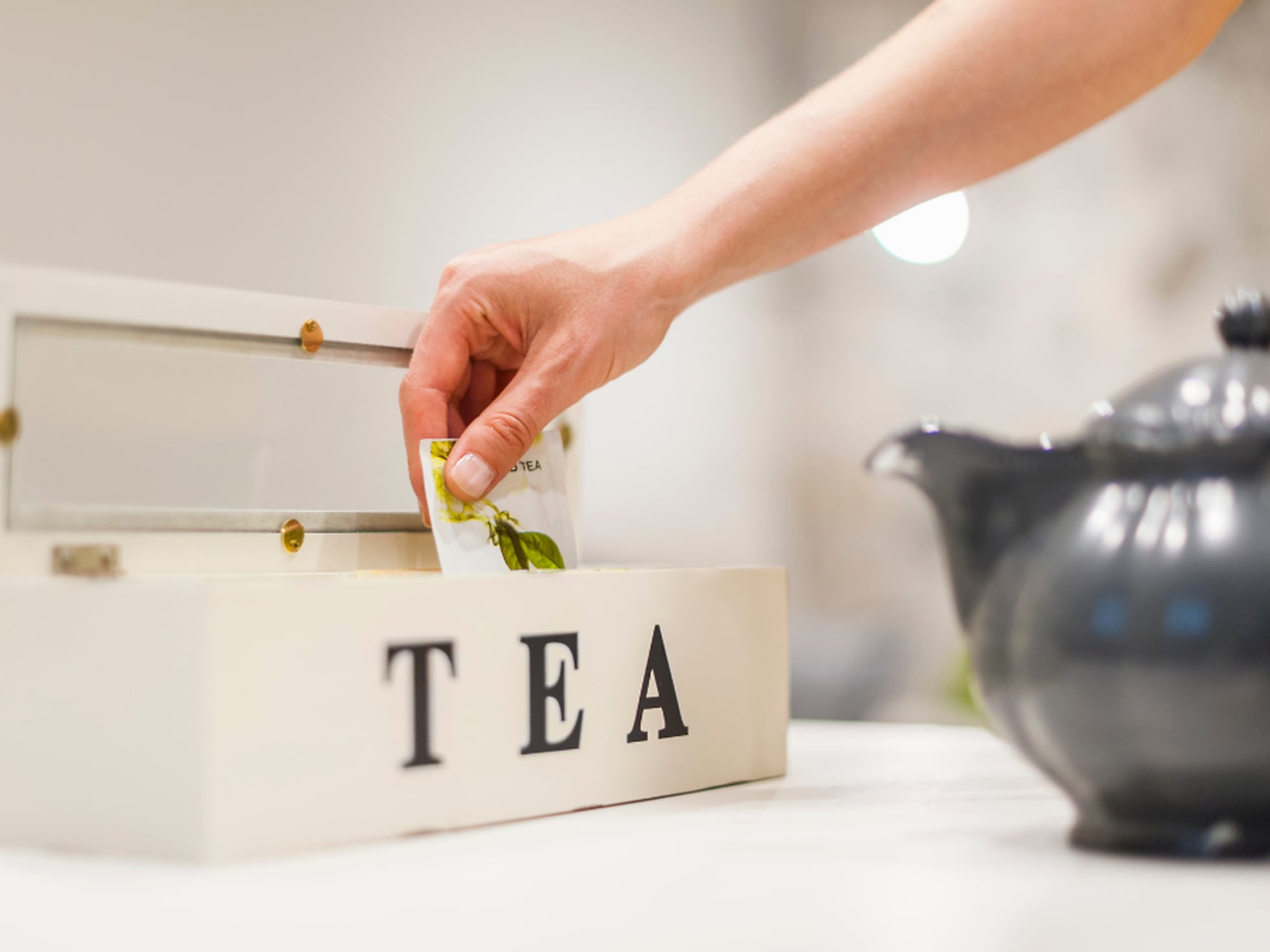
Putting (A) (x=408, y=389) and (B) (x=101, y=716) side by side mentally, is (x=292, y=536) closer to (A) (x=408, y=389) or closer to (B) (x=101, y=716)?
(A) (x=408, y=389)

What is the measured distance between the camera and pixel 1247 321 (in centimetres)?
54

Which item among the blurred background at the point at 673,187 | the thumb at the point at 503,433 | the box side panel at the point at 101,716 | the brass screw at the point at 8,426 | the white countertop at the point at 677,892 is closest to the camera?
the white countertop at the point at 677,892

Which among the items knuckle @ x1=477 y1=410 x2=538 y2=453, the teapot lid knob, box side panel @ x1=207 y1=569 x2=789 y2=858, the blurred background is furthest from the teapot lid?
the blurred background

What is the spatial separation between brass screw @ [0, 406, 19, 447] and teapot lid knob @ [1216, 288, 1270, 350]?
0.68 metres

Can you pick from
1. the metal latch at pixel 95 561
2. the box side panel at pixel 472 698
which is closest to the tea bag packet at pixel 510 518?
the box side panel at pixel 472 698

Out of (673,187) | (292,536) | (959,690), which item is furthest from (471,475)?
(959,690)

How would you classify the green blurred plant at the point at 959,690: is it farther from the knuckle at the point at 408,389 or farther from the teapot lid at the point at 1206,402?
the teapot lid at the point at 1206,402

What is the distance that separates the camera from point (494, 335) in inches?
37.5

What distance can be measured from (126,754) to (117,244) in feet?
3.25

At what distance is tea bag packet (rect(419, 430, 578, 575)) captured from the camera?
2.84 ft

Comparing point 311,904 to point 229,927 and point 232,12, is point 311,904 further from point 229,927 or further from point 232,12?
point 232,12

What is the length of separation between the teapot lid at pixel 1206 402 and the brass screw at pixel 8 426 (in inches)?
24.6

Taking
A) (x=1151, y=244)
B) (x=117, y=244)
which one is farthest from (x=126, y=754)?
(x=1151, y=244)

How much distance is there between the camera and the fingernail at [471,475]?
0.85m
